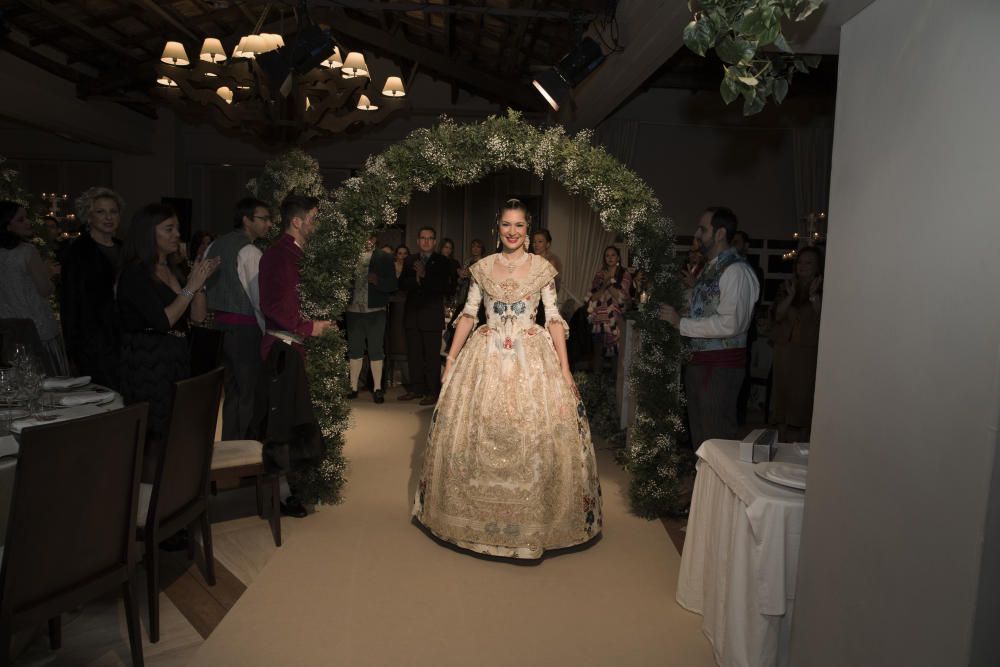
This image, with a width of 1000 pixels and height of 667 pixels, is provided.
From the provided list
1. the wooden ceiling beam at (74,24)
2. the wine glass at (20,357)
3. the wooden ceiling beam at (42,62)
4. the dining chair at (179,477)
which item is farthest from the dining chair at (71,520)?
the wooden ceiling beam at (42,62)

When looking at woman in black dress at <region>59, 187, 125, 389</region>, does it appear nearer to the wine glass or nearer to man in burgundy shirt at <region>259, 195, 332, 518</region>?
man in burgundy shirt at <region>259, 195, 332, 518</region>

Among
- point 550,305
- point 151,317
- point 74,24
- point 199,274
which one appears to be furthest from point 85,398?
point 74,24

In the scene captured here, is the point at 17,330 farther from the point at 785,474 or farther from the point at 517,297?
the point at 785,474

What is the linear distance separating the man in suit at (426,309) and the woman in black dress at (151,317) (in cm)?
356

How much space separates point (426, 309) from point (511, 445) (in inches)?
146

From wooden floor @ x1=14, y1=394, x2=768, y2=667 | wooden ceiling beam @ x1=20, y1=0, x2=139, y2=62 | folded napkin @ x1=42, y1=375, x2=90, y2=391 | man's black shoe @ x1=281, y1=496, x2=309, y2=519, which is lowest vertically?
wooden floor @ x1=14, y1=394, x2=768, y2=667

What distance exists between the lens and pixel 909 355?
200 centimetres

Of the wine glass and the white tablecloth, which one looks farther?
the wine glass

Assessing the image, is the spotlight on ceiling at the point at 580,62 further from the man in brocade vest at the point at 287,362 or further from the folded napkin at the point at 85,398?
the folded napkin at the point at 85,398

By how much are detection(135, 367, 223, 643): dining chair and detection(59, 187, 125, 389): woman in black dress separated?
167 cm

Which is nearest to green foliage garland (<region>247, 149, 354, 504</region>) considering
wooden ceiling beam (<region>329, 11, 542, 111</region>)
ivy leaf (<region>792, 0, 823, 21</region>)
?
ivy leaf (<region>792, 0, 823, 21</region>)

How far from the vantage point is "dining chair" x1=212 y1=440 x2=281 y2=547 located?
3.93 m

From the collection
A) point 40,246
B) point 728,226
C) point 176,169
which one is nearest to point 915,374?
point 728,226

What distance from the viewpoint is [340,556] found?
4016 mm
